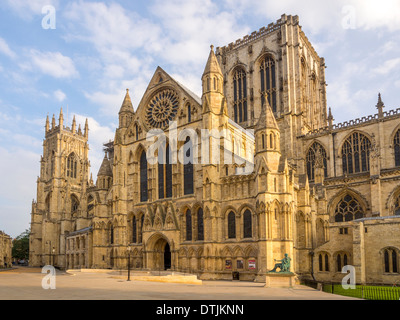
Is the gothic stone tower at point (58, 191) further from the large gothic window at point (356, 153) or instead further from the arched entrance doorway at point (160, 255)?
the large gothic window at point (356, 153)

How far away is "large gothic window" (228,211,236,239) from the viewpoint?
38.3 m

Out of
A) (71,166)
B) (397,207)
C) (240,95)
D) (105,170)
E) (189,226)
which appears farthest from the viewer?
(71,166)

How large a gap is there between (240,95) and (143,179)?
26.3 m

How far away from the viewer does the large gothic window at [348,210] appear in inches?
1817

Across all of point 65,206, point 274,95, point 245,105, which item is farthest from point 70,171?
point 274,95

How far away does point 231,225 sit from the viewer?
A: 1518 inches

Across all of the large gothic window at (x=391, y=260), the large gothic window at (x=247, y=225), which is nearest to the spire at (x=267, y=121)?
the large gothic window at (x=247, y=225)

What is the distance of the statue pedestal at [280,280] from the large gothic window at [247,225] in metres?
9.50

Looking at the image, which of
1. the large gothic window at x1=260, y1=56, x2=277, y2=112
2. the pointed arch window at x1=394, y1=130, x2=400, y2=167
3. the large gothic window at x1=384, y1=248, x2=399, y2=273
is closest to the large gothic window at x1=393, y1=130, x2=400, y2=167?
the pointed arch window at x1=394, y1=130, x2=400, y2=167

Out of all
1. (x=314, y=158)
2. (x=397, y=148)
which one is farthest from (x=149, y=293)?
(x=314, y=158)

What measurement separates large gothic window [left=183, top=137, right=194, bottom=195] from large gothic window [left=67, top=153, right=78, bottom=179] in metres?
51.2

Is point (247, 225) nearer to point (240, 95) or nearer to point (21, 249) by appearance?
point (240, 95)
